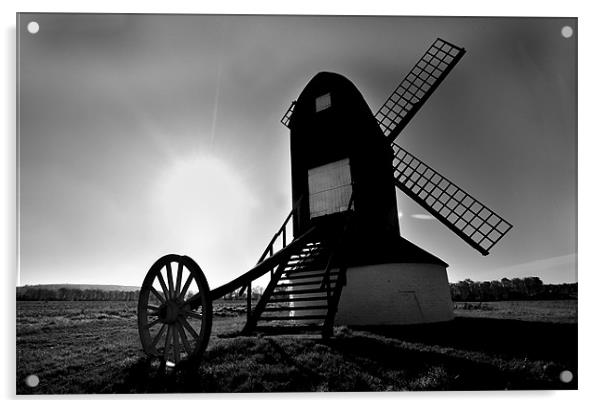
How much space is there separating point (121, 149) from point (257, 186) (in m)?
2.27

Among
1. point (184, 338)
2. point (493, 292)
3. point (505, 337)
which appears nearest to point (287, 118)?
point (184, 338)

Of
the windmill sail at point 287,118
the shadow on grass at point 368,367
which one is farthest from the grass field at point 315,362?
the windmill sail at point 287,118

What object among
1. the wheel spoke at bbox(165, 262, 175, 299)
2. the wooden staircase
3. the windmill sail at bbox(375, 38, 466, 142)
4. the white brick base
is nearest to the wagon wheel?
the wheel spoke at bbox(165, 262, 175, 299)

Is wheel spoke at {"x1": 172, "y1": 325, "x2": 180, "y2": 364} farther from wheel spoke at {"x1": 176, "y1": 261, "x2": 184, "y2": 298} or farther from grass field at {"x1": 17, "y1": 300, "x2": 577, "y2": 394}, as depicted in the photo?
wheel spoke at {"x1": 176, "y1": 261, "x2": 184, "y2": 298}

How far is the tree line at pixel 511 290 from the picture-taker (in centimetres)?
537

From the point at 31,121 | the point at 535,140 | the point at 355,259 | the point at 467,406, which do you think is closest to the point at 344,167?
the point at 355,259

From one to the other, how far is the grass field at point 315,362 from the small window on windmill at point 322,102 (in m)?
5.37

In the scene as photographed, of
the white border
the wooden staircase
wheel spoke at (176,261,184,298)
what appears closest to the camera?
the white border

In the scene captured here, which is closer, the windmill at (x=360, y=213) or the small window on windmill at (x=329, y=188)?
the windmill at (x=360, y=213)

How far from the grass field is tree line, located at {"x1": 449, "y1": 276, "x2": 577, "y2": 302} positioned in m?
0.16

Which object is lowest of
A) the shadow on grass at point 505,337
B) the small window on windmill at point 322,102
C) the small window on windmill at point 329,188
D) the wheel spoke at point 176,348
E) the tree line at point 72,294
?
the shadow on grass at point 505,337

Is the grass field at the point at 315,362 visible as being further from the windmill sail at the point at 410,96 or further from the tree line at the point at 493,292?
the windmill sail at the point at 410,96

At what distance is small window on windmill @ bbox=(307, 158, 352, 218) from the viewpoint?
8.33m

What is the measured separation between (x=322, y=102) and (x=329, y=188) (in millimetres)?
2230
